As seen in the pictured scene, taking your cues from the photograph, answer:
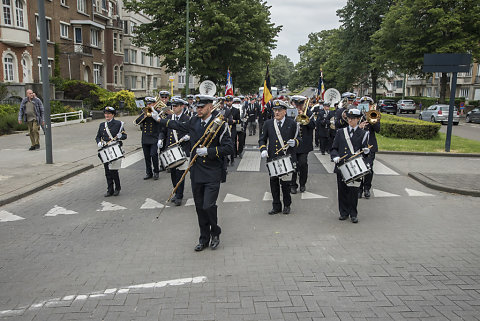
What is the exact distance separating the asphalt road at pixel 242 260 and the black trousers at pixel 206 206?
292 mm

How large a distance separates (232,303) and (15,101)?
24706 mm

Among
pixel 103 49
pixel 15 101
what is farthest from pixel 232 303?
pixel 103 49

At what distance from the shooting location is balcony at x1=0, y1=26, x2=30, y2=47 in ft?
92.0

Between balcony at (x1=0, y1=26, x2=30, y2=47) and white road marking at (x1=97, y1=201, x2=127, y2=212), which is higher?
balcony at (x1=0, y1=26, x2=30, y2=47)

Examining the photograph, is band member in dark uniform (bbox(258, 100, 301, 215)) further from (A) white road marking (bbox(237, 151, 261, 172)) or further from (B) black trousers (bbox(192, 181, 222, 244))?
(A) white road marking (bbox(237, 151, 261, 172))

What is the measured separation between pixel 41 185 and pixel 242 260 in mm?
6078

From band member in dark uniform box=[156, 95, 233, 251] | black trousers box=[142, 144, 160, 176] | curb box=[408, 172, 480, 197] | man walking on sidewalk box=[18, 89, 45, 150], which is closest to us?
band member in dark uniform box=[156, 95, 233, 251]

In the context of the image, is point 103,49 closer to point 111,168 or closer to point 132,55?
point 132,55

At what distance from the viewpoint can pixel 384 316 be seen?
163 inches

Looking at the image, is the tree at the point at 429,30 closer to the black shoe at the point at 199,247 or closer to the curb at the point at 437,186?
the curb at the point at 437,186

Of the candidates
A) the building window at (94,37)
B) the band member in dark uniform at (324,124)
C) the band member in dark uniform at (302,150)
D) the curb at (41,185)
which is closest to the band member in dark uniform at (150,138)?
the curb at (41,185)

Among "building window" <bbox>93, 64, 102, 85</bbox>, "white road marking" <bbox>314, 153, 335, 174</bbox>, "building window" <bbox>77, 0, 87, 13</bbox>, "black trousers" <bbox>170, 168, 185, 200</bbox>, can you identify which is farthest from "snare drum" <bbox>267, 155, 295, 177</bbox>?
"building window" <bbox>93, 64, 102, 85</bbox>

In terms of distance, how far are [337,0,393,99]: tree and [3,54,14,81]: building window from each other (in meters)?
34.0

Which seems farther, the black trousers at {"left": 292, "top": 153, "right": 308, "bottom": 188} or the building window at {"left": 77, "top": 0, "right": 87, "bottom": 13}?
the building window at {"left": 77, "top": 0, "right": 87, "bottom": 13}
